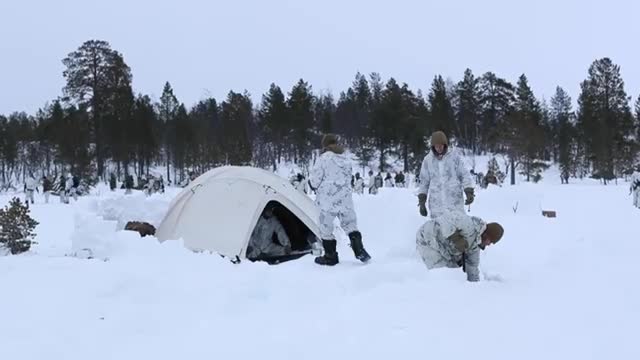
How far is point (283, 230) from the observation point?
29.0 feet

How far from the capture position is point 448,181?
20.6ft

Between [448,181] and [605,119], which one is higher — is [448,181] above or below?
below

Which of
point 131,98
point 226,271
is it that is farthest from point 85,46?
point 226,271

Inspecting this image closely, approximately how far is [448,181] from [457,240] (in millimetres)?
1186

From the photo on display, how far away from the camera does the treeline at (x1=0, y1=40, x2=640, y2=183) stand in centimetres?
4362

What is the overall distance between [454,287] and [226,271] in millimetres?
2037

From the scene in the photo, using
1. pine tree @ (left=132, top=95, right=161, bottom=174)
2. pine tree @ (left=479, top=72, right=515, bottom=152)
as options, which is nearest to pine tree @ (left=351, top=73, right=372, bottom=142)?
pine tree @ (left=479, top=72, right=515, bottom=152)

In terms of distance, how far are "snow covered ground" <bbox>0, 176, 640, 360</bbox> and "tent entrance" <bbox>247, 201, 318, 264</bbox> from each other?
2.12m

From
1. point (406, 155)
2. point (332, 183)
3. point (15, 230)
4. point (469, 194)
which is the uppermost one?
point (406, 155)

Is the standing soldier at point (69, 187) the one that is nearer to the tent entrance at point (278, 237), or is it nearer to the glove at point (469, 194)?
the tent entrance at point (278, 237)

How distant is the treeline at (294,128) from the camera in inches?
1718

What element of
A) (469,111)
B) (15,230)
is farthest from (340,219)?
(469,111)

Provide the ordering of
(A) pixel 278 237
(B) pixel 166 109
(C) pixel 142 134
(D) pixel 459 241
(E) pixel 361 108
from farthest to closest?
(E) pixel 361 108
(B) pixel 166 109
(C) pixel 142 134
(A) pixel 278 237
(D) pixel 459 241

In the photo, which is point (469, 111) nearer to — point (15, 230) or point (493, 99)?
point (493, 99)
